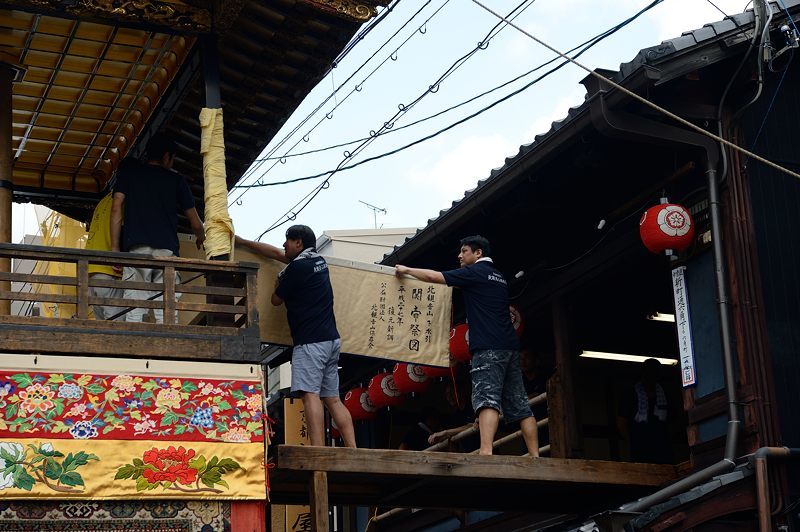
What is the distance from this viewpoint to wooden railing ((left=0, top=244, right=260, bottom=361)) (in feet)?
30.6

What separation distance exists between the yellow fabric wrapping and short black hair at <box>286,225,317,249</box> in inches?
28.0

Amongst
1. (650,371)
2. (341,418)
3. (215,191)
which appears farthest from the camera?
(650,371)

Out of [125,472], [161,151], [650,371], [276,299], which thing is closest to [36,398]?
[125,472]

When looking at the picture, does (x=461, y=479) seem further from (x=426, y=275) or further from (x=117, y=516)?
(x=117, y=516)

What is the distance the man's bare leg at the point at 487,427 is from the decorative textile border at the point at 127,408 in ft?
7.90

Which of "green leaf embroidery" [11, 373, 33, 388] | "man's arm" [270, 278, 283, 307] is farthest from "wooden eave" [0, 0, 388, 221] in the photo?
"green leaf embroidery" [11, 373, 33, 388]

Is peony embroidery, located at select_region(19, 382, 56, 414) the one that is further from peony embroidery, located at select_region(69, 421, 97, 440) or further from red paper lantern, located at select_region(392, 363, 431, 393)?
red paper lantern, located at select_region(392, 363, 431, 393)

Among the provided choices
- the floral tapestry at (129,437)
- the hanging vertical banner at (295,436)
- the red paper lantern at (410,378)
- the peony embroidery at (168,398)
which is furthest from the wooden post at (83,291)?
the hanging vertical banner at (295,436)

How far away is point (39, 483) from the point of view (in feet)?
29.1

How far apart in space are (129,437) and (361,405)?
8384 millimetres

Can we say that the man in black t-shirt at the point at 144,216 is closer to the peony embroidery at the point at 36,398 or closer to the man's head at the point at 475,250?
the peony embroidery at the point at 36,398

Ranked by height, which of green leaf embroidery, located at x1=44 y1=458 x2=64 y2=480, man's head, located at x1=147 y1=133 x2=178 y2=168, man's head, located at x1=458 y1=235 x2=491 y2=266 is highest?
man's head, located at x1=147 y1=133 x2=178 y2=168

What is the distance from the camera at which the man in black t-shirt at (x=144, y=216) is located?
1109 centimetres

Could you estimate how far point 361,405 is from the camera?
17469mm
